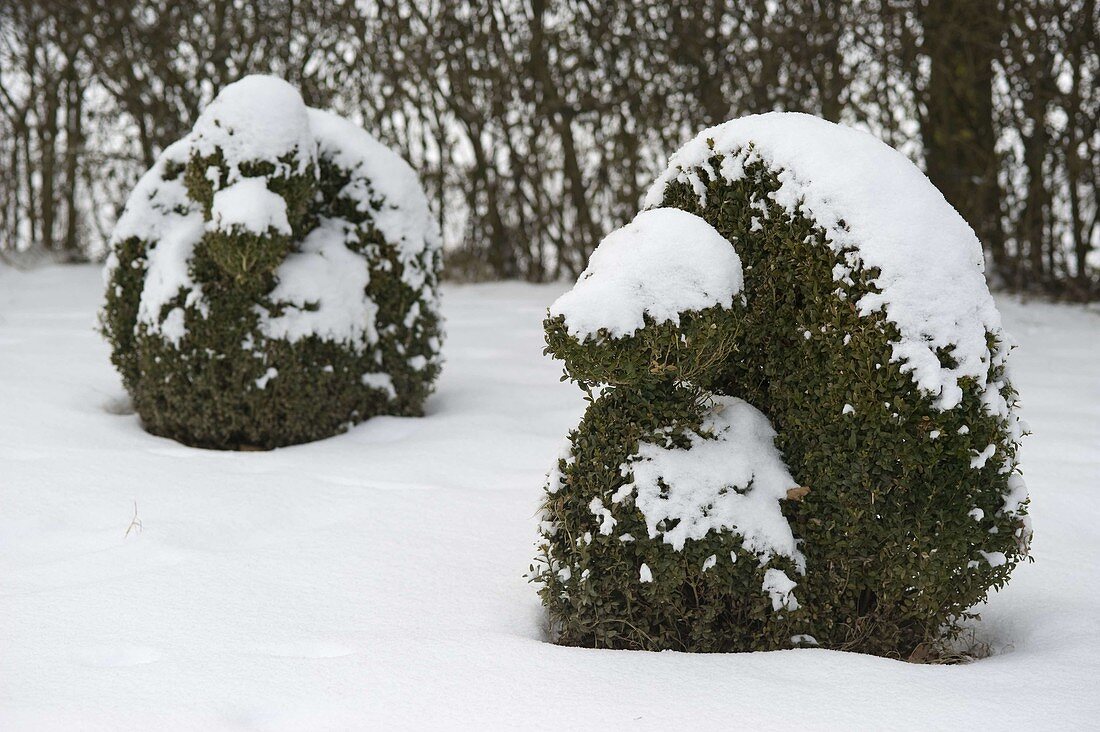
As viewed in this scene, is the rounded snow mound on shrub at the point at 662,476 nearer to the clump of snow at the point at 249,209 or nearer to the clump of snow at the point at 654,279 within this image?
the clump of snow at the point at 654,279

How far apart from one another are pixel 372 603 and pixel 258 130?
258 centimetres

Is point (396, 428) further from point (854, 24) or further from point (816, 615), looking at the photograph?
point (854, 24)

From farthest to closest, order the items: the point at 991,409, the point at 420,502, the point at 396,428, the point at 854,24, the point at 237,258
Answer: the point at 854,24 → the point at 396,428 → the point at 237,258 → the point at 420,502 → the point at 991,409

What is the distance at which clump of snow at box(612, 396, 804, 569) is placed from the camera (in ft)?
8.57

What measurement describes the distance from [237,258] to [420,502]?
1.52 metres

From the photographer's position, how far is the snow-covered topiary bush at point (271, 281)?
4586 millimetres

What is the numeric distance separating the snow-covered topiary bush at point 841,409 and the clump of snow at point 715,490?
12mm

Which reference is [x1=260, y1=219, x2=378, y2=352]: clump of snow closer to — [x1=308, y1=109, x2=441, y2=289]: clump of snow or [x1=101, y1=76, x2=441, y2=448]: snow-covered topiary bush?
[x1=101, y1=76, x2=441, y2=448]: snow-covered topiary bush

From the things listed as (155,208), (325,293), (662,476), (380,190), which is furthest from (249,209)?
(662,476)

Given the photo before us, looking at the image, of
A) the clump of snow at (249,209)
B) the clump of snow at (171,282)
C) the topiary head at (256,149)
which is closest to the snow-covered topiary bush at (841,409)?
the clump of snow at (249,209)

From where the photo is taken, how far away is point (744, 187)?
9.35ft

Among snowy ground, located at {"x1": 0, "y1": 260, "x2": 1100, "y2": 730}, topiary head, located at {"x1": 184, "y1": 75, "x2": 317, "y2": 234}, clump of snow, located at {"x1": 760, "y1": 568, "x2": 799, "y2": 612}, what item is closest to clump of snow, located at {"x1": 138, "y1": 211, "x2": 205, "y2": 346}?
topiary head, located at {"x1": 184, "y1": 75, "x2": 317, "y2": 234}

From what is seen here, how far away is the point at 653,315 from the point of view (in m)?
2.55

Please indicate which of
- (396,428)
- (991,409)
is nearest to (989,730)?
(991,409)
